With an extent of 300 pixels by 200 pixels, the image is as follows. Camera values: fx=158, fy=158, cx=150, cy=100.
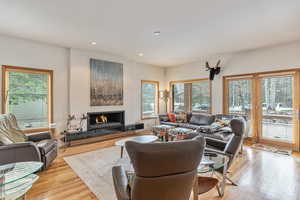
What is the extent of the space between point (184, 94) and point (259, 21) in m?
4.13

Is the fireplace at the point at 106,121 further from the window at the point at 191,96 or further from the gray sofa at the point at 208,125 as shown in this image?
the window at the point at 191,96

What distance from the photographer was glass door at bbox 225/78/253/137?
4906mm

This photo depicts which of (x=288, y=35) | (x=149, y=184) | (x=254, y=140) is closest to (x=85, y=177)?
(x=149, y=184)

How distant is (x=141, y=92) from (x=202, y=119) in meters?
2.68

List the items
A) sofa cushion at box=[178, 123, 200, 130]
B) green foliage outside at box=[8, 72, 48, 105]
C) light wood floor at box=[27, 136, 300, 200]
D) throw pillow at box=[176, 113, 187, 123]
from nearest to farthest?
1. light wood floor at box=[27, 136, 300, 200]
2. green foliage outside at box=[8, 72, 48, 105]
3. sofa cushion at box=[178, 123, 200, 130]
4. throw pillow at box=[176, 113, 187, 123]

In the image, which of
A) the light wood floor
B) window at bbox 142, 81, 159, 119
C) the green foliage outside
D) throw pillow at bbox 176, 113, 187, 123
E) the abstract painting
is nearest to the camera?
the light wood floor

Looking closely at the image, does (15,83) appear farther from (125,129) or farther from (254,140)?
(254,140)

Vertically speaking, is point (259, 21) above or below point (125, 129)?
above

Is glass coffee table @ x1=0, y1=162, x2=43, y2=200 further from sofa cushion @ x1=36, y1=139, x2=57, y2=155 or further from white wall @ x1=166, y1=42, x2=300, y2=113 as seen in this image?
white wall @ x1=166, y1=42, x2=300, y2=113

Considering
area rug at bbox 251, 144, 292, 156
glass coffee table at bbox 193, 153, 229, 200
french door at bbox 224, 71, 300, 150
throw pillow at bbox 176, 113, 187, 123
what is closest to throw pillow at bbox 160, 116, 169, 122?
throw pillow at bbox 176, 113, 187, 123

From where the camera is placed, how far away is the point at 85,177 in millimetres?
2613

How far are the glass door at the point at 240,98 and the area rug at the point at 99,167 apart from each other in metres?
3.93

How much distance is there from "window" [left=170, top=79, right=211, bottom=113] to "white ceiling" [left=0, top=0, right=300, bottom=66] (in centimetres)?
197

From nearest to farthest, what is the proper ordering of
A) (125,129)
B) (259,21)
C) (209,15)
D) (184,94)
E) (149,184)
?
1. (149,184)
2. (209,15)
3. (259,21)
4. (125,129)
5. (184,94)
